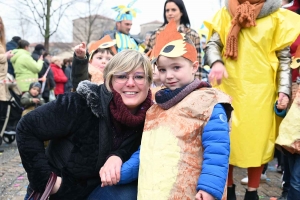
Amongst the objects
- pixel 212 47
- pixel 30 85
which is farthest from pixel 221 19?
pixel 30 85

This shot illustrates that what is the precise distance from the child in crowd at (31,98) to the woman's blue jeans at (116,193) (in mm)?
4466

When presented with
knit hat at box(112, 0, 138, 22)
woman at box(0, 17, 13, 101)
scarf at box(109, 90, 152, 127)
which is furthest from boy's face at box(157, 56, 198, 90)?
woman at box(0, 17, 13, 101)

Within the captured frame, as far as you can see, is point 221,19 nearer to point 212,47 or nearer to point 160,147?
point 212,47

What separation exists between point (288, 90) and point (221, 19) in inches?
32.9

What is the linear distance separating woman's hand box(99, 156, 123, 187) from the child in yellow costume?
1.29 metres

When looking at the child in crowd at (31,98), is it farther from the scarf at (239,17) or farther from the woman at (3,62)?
the scarf at (239,17)

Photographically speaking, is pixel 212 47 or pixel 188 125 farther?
pixel 212 47

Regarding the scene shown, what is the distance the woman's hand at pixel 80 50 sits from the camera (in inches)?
107

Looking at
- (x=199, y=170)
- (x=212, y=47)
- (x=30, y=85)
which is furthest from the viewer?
(x=30, y=85)

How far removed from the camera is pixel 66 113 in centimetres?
209

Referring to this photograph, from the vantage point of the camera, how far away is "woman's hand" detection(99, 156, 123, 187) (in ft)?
6.59

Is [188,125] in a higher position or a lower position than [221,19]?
lower

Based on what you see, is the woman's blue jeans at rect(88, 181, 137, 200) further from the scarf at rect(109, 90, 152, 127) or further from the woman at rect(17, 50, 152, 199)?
the scarf at rect(109, 90, 152, 127)

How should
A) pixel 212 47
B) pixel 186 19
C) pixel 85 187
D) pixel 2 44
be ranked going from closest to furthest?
pixel 85 187
pixel 212 47
pixel 186 19
pixel 2 44
